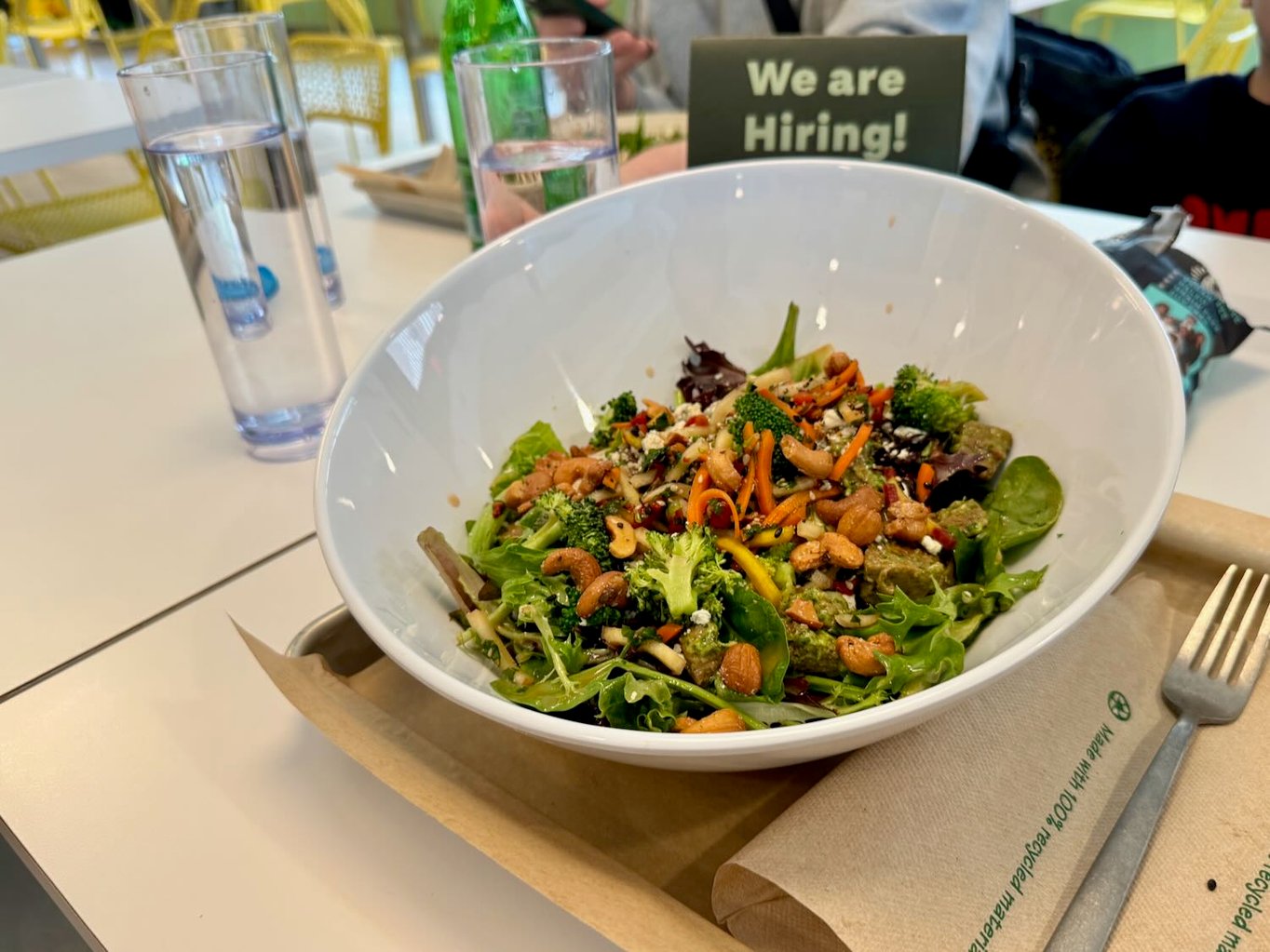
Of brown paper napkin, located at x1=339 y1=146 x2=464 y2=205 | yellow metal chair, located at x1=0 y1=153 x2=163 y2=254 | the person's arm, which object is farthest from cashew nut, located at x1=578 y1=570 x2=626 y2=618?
yellow metal chair, located at x1=0 y1=153 x2=163 y2=254

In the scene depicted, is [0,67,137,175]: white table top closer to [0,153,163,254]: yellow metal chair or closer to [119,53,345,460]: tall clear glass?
[0,153,163,254]: yellow metal chair

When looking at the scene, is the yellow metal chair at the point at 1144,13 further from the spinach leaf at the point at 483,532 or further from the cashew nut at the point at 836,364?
the spinach leaf at the point at 483,532

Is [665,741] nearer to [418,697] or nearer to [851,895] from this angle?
[851,895]

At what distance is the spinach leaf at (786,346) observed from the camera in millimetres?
1007

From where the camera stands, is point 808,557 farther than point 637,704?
Yes

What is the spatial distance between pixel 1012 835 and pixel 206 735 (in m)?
0.62

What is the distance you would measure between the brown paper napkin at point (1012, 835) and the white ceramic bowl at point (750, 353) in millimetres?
62

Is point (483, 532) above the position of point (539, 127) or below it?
below

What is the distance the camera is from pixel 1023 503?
74cm

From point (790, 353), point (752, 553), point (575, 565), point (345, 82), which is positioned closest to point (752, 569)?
point (752, 553)

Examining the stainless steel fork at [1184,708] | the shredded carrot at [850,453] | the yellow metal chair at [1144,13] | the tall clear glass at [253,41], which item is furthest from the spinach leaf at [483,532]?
the yellow metal chair at [1144,13]

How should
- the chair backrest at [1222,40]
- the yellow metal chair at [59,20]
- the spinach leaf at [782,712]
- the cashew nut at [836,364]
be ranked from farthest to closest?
the yellow metal chair at [59,20], the chair backrest at [1222,40], the cashew nut at [836,364], the spinach leaf at [782,712]

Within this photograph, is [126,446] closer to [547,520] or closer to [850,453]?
[547,520]

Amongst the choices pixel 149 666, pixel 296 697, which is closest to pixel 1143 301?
pixel 296 697
